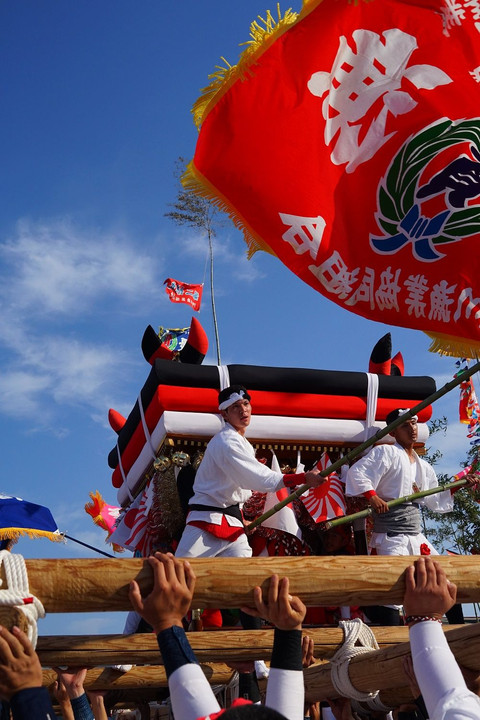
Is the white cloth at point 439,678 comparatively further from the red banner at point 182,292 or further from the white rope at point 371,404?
the red banner at point 182,292

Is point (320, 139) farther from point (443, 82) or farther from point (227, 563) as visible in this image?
point (227, 563)

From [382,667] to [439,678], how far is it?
1.49 m

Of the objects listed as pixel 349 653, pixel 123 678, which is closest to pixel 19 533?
pixel 123 678

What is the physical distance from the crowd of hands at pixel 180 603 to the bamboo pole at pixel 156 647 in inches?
55.8

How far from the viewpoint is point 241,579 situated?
237 cm

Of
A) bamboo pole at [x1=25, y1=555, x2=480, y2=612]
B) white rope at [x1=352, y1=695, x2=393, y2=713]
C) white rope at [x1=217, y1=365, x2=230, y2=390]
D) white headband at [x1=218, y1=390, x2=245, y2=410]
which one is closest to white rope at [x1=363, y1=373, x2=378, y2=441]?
white rope at [x1=217, y1=365, x2=230, y2=390]

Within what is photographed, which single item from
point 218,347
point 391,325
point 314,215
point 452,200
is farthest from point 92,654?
point 218,347

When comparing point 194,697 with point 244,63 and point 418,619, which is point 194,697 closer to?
point 418,619

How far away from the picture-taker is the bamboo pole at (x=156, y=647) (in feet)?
12.2

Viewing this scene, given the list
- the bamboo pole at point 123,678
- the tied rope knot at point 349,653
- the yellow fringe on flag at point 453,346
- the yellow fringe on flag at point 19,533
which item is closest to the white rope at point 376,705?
the tied rope knot at point 349,653

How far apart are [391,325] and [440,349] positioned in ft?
1.09

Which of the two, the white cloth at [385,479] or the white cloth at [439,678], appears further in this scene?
the white cloth at [385,479]

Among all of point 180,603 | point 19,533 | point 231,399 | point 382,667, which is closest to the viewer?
point 180,603

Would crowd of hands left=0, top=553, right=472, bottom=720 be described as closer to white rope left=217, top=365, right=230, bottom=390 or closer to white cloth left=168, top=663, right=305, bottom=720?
white cloth left=168, top=663, right=305, bottom=720
